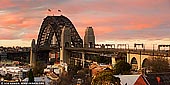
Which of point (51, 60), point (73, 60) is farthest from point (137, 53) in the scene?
point (51, 60)

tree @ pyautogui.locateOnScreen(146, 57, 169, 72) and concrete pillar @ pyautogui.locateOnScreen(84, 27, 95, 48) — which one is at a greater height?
concrete pillar @ pyautogui.locateOnScreen(84, 27, 95, 48)

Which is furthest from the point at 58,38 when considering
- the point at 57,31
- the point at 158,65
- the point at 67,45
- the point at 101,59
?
the point at 158,65

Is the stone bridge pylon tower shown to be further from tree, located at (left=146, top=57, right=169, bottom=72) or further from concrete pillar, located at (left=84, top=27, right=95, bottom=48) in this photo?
tree, located at (left=146, top=57, right=169, bottom=72)

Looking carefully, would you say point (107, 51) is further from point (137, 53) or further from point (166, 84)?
point (166, 84)

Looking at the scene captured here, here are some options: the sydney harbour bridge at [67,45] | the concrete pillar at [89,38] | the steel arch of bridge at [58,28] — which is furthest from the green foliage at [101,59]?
the steel arch of bridge at [58,28]

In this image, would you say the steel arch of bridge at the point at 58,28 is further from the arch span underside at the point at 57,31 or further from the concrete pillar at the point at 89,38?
the concrete pillar at the point at 89,38

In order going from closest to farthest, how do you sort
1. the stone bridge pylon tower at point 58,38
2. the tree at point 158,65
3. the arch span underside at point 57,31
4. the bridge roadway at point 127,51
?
1. the tree at point 158,65
2. the bridge roadway at point 127,51
3. the stone bridge pylon tower at point 58,38
4. the arch span underside at point 57,31

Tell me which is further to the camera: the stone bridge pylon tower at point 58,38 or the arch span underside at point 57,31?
the arch span underside at point 57,31

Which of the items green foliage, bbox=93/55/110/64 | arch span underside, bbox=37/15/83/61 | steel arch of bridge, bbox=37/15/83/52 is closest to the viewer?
green foliage, bbox=93/55/110/64

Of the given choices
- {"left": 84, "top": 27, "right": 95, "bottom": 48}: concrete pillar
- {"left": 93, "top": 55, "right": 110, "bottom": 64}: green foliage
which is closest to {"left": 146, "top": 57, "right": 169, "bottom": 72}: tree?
{"left": 93, "top": 55, "right": 110, "bottom": 64}: green foliage

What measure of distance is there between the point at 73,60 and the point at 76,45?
1440 cm

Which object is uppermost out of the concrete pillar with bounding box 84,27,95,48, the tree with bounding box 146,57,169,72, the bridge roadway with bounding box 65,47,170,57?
the concrete pillar with bounding box 84,27,95,48

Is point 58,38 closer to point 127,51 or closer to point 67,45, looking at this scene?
point 67,45

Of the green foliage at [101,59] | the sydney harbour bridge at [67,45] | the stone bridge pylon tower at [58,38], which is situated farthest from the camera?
the stone bridge pylon tower at [58,38]
